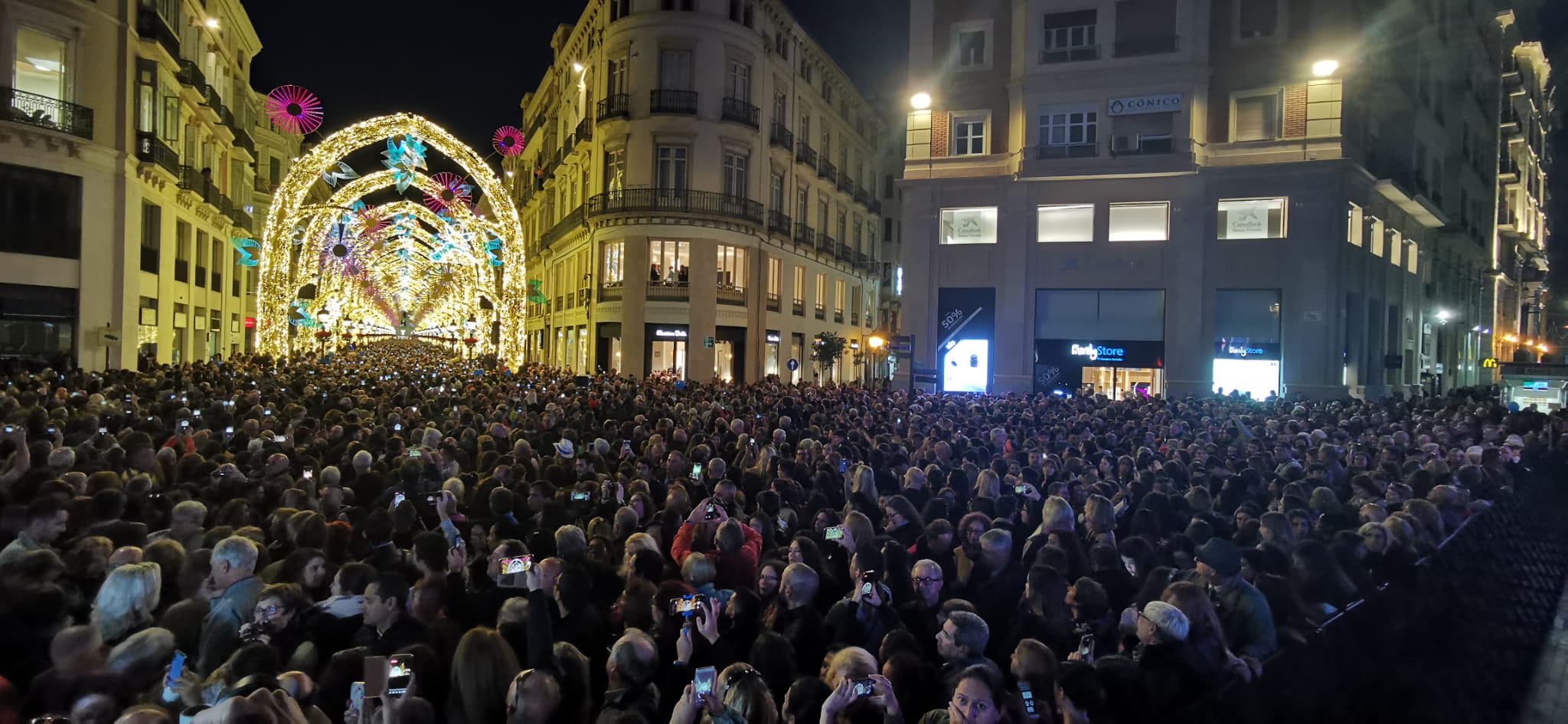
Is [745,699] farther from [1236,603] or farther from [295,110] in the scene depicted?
[295,110]

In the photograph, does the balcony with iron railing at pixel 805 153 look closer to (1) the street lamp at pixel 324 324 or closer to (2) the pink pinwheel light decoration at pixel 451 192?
(2) the pink pinwheel light decoration at pixel 451 192

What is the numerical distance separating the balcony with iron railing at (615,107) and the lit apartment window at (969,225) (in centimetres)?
1473

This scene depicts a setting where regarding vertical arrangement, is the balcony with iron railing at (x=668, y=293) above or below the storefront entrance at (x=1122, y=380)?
above

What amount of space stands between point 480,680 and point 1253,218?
107 feet

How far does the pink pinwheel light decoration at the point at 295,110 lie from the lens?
2222cm

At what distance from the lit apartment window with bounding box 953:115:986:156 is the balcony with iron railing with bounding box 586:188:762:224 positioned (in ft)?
34.2

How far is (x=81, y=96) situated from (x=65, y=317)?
22.0ft

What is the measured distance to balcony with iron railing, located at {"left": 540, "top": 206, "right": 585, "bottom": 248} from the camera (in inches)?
1679

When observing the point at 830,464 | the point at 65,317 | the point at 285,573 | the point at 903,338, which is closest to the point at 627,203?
the point at 903,338

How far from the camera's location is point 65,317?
87.6 ft

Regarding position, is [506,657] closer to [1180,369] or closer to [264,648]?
[264,648]

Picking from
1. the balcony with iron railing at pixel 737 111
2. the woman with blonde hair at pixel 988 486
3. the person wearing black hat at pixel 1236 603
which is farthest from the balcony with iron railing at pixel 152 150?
the person wearing black hat at pixel 1236 603

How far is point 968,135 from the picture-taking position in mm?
33219

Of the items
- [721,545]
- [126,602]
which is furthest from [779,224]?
[126,602]
